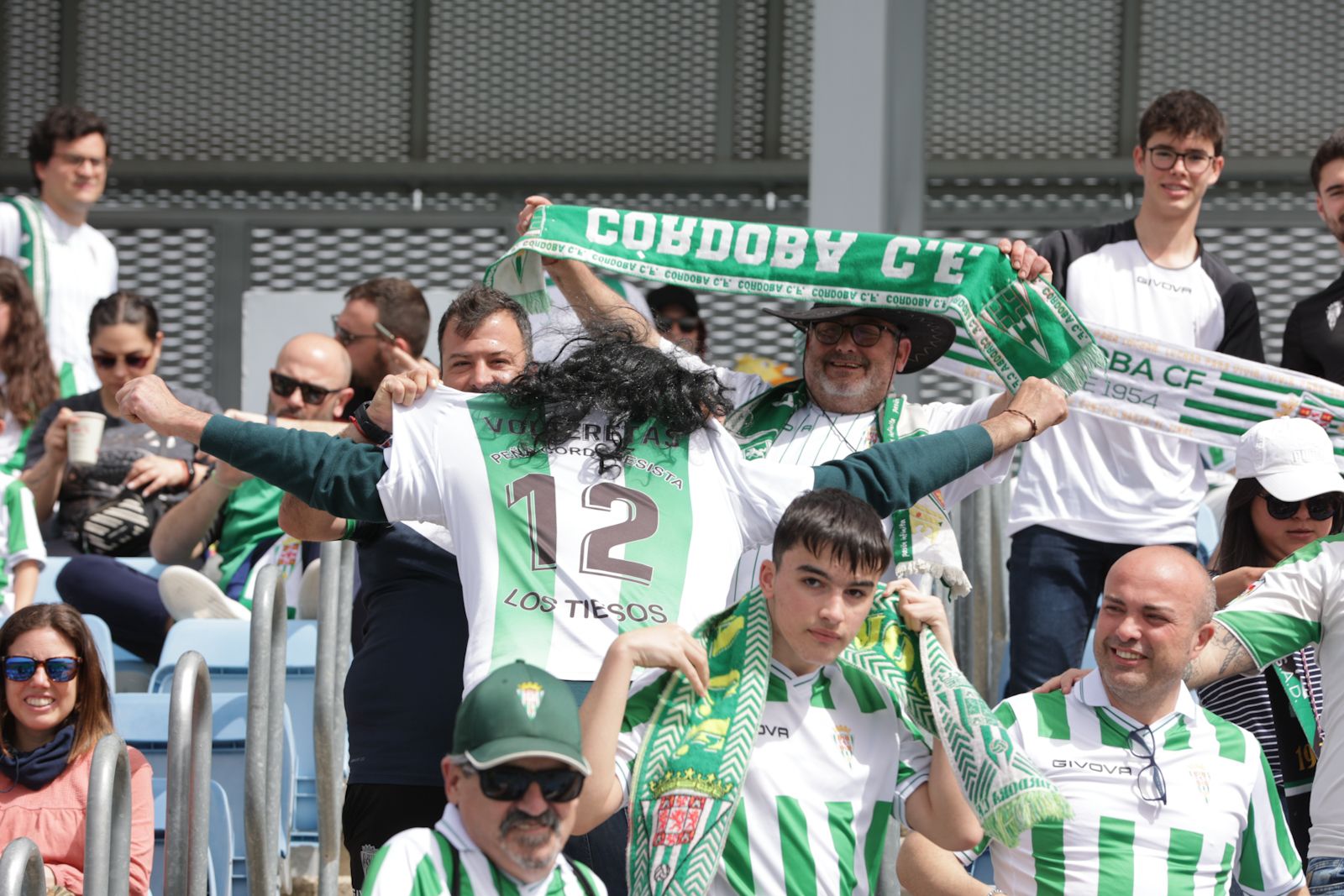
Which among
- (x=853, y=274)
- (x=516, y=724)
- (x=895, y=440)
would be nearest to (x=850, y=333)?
(x=853, y=274)

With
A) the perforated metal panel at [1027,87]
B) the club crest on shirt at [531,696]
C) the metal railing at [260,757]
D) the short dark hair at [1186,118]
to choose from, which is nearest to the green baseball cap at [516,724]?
the club crest on shirt at [531,696]

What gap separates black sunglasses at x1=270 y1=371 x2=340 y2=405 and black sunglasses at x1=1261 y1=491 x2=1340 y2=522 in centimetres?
282

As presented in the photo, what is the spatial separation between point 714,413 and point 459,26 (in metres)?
5.41

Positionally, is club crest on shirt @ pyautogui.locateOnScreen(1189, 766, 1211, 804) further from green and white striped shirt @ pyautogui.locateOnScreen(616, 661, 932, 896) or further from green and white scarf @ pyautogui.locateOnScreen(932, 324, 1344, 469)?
green and white scarf @ pyautogui.locateOnScreen(932, 324, 1344, 469)

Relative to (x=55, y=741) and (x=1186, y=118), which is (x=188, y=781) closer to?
(x=55, y=741)

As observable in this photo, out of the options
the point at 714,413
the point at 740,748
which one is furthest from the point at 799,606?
the point at 714,413

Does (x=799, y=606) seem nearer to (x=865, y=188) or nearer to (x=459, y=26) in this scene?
(x=865, y=188)

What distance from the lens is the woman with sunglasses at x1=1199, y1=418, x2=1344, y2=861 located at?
164 inches

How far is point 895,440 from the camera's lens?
3.97m

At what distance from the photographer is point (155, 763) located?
4.93 meters

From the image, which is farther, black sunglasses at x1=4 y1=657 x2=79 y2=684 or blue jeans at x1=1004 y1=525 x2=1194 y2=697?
blue jeans at x1=1004 y1=525 x2=1194 y2=697

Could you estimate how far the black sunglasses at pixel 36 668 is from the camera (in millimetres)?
4305

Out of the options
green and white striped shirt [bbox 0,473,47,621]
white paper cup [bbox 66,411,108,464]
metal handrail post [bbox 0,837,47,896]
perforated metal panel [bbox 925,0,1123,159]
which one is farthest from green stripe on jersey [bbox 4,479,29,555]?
perforated metal panel [bbox 925,0,1123,159]

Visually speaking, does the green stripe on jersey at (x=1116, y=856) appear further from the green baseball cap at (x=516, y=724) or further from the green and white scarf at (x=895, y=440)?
the green baseball cap at (x=516, y=724)
